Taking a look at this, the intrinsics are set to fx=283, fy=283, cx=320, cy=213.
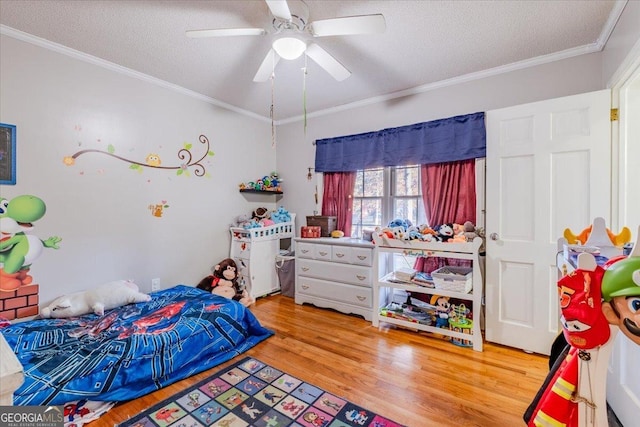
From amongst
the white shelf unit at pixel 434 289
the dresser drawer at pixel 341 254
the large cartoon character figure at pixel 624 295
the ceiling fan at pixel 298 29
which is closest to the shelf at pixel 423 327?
the white shelf unit at pixel 434 289

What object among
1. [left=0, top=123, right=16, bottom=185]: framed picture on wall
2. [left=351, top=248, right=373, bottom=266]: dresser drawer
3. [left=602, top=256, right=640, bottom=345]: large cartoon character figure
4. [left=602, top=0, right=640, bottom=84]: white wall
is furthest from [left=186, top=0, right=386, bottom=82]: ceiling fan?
[left=351, top=248, right=373, bottom=266]: dresser drawer

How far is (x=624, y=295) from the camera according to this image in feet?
3.02

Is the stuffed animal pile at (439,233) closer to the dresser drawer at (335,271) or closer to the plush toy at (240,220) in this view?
the dresser drawer at (335,271)

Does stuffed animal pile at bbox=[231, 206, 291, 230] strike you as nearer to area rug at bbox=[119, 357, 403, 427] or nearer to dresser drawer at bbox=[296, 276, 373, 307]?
dresser drawer at bbox=[296, 276, 373, 307]

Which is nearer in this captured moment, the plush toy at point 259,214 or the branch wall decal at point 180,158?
the branch wall decal at point 180,158

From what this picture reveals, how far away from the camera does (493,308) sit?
240 centimetres

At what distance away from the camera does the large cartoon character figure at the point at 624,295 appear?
90cm

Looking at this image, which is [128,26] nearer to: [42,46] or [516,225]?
[42,46]

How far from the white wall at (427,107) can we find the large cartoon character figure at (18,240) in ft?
8.75

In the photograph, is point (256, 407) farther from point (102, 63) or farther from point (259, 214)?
point (102, 63)

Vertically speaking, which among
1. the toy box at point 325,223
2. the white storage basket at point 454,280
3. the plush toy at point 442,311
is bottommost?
the plush toy at point 442,311

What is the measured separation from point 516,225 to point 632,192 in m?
0.68
